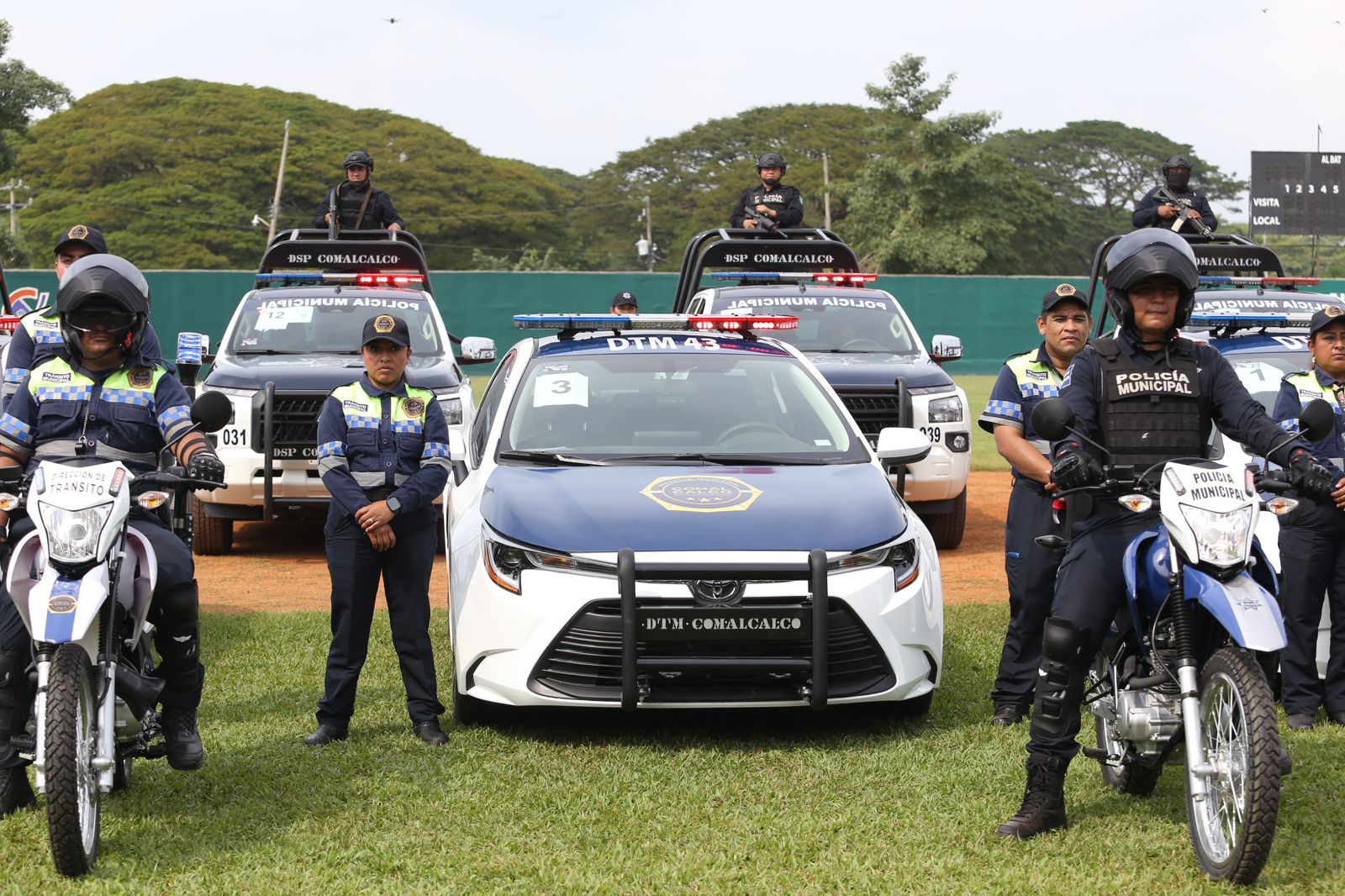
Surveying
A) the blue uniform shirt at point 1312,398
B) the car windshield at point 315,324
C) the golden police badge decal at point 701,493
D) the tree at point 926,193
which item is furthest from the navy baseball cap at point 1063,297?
the tree at point 926,193

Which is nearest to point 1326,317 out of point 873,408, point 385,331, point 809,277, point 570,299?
point 385,331

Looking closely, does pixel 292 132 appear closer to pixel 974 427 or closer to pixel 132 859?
pixel 974 427

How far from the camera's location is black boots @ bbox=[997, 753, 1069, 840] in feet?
17.1

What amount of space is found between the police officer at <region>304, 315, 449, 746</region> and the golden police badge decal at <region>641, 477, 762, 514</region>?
86 cm

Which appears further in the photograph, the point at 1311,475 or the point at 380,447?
the point at 380,447

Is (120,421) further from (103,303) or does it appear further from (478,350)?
(478,350)

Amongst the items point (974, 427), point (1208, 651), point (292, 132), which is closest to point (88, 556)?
point (1208, 651)

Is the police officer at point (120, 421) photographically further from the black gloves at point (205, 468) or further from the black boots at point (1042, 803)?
the black boots at point (1042, 803)

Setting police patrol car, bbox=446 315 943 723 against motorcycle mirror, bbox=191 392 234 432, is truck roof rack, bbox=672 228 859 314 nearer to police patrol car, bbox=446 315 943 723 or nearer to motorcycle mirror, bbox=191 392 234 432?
police patrol car, bbox=446 315 943 723

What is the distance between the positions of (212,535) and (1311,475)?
8704mm

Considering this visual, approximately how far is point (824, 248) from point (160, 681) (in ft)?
32.2

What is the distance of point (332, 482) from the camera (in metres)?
6.45

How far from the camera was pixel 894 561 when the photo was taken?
648 cm

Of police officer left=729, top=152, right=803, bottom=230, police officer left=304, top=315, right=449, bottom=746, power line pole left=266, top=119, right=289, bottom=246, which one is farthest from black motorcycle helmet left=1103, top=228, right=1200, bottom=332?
power line pole left=266, top=119, right=289, bottom=246
